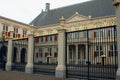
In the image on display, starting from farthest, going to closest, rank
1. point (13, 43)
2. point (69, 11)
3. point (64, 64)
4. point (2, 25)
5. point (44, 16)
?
point (44, 16) < point (69, 11) < point (2, 25) < point (13, 43) < point (64, 64)

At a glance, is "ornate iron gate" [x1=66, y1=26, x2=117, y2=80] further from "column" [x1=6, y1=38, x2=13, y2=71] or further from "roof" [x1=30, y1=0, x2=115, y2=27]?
"roof" [x1=30, y1=0, x2=115, y2=27]

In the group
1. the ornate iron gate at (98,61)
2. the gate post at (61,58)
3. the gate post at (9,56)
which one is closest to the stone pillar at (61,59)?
the gate post at (61,58)

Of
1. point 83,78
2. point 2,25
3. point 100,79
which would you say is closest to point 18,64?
point 83,78

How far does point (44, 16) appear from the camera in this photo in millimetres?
45469

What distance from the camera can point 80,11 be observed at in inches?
1496

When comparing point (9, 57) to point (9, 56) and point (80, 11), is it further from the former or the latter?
point (80, 11)

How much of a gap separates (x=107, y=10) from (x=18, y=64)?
2257cm

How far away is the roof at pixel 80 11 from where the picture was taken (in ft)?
110

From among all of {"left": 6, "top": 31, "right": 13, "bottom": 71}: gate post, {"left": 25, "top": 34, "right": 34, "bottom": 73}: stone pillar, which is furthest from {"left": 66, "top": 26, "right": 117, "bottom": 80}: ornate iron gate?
{"left": 6, "top": 31, "right": 13, "bottom": 71}: gate post

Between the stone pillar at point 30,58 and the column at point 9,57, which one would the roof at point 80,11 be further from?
the stone pillar at point 30,58

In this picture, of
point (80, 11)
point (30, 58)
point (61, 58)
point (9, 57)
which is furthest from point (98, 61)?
point (80, 11)

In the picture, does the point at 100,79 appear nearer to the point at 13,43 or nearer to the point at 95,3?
the point at 13,43

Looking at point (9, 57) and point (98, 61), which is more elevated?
point (9, 57)

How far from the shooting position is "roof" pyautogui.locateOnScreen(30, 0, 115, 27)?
33.6m
